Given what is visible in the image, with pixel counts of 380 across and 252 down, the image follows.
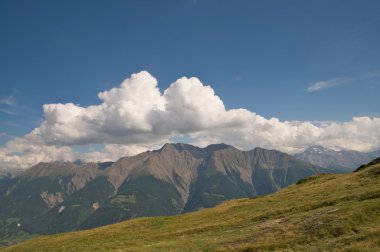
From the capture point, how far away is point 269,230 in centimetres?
4106

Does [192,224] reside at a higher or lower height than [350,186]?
lower

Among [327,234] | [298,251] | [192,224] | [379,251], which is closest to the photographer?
[379,251]

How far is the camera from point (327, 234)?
3419 cm

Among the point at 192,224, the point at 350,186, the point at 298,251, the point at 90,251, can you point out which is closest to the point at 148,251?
the point at 90,251

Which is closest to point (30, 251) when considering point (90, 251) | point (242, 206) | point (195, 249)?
point (90, 251)

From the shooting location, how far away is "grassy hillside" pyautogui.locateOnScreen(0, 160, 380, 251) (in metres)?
33.4

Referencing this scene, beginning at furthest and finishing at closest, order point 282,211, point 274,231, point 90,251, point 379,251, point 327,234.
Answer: point 282,211
point 90,251
point 274,231
point 327,234
point 379,251

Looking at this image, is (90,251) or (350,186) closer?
(90,251)

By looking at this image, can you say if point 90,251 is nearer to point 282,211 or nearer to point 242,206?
point 282,211

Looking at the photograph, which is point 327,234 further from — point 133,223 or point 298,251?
point 133,223

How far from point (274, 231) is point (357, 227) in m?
9.17

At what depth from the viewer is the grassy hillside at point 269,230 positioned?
33438 millimetres

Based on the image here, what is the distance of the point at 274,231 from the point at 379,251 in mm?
15540

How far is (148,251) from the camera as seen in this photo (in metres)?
42.5
